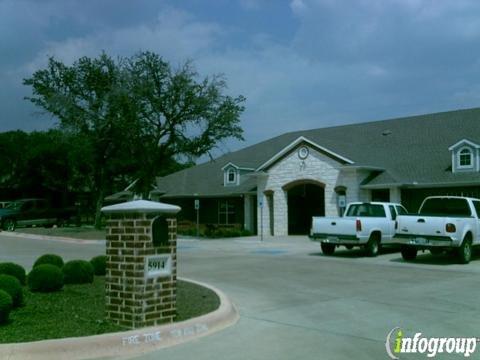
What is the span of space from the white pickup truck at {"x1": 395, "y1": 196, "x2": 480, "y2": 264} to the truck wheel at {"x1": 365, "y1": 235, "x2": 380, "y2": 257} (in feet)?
4.77

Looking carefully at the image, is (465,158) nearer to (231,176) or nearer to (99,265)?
(231,176)

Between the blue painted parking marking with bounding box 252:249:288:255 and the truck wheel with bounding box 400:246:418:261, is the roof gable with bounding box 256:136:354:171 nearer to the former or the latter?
the blue painted parking marking with bounding box 252:249:288:255

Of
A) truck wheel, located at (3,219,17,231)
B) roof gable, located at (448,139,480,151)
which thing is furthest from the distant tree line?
roof gable, located at (448,139,480,151)

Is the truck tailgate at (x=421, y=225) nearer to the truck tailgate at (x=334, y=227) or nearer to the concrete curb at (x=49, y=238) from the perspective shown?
the truck tailgate at (x=334, y=227)

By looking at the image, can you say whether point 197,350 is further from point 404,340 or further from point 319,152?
point 319,152

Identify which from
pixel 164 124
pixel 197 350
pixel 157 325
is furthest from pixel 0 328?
pixel 164 124

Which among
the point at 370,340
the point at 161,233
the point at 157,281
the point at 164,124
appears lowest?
the point at 370,340

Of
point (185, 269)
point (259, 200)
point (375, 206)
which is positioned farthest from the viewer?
point (259, 200)

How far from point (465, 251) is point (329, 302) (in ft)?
28.7

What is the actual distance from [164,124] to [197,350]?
2890 cm

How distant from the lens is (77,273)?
12.4 metres

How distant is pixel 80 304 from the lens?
390 inches

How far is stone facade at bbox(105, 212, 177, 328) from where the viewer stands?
807 centimetres

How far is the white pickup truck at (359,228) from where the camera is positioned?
1992 cm
